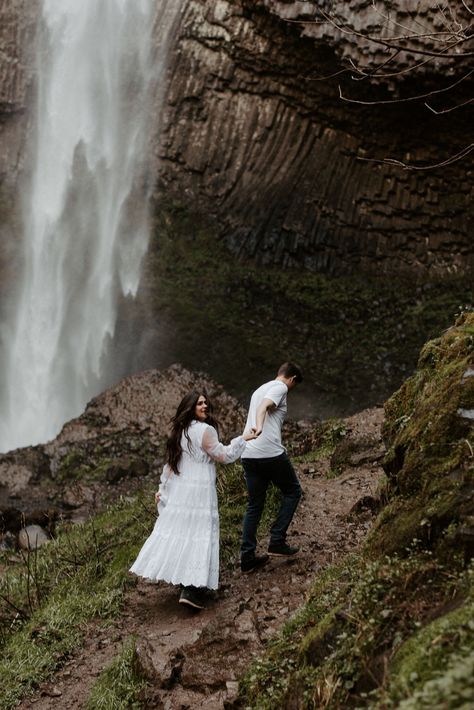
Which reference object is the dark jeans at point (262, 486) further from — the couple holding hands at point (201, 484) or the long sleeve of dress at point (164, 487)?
the long sleeve of dress at point (164, 487)

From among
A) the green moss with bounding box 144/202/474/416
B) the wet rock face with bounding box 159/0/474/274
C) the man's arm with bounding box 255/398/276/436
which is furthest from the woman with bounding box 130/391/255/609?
the wet rock face with bounding box 159/0/474/274

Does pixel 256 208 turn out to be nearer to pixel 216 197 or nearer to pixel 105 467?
pixel 216 197

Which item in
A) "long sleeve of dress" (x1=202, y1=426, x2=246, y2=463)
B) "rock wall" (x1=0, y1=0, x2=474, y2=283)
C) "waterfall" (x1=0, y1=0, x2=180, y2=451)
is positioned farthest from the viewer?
"waterfall" (x1=0, y1=0, x2=180, y2=451)

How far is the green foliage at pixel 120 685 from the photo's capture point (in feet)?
16.3

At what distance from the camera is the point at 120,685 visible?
514 centimetres

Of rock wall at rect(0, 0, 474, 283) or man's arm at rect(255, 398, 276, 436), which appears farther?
rock wall at rect(0, 0, 474, 283)

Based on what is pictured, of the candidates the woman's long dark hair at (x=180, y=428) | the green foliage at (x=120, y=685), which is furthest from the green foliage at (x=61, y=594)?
the woman's long dark hair at (x=180, y=428)

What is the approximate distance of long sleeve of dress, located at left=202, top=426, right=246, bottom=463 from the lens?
5.97 metres

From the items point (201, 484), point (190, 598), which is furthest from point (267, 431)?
point (190, 598)

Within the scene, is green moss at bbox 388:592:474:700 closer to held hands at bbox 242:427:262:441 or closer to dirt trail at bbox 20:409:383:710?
dirt trail at bbox 20:409:383:710

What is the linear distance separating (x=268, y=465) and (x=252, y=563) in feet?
3.12

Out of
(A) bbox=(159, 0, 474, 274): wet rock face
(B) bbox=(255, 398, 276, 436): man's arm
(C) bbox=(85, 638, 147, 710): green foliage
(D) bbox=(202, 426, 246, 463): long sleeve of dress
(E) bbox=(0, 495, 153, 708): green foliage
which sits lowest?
(E) bbox=(0, 495, 153, 708): green foliage

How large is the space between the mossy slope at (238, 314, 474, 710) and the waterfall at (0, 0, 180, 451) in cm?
1699

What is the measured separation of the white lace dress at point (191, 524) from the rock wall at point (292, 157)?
1637 cm
